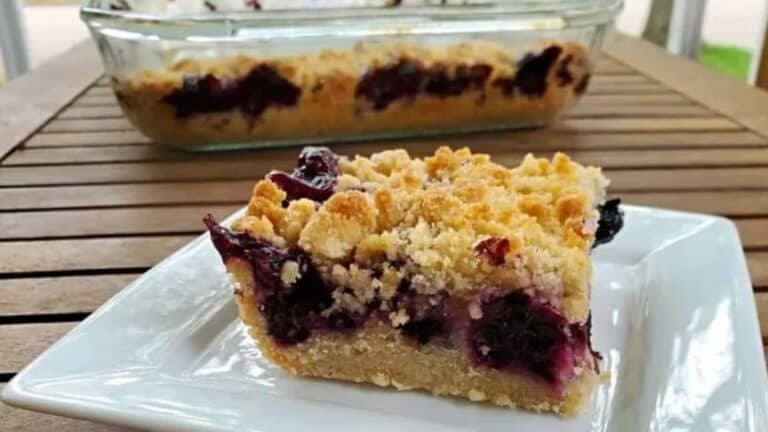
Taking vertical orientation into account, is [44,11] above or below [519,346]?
below

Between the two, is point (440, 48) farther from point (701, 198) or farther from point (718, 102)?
point (718, 102)

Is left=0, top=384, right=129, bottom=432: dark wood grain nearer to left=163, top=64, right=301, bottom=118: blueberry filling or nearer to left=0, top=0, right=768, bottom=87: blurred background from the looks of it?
left=163, top=64, right=301, bottom=118: blueberry filling

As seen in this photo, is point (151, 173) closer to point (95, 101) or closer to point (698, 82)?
point (95, 101)

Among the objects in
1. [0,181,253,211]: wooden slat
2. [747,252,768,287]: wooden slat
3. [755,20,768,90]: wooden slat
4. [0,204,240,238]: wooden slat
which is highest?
[747,252,768,287]: wooden slat

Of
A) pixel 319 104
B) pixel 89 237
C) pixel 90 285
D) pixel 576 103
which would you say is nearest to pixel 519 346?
pixel 90 285

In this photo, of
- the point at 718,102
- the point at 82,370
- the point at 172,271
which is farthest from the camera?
the point at 718,102

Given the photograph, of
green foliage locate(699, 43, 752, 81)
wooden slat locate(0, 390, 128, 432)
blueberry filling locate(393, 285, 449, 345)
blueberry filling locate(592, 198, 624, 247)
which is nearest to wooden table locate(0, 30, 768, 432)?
wooden slat locate(0, 390, 128, 432)
